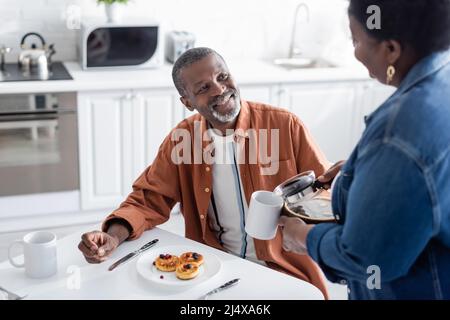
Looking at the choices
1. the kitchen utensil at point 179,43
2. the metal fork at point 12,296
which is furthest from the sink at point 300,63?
the metal fork at point 12,296

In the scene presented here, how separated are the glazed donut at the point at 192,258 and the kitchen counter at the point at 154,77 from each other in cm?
195

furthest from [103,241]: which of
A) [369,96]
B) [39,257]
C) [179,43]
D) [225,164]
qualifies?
[369,96]

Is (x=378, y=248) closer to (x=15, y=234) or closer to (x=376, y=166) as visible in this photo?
(x=376, y=166)

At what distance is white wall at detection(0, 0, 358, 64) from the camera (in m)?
3.90

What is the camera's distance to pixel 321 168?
205 cm

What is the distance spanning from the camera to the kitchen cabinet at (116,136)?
3611mm

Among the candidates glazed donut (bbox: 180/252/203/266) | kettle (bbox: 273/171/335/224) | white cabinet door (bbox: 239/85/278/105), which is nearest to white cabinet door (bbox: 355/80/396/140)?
white cabinet door (bbox: 239/85/278/105)

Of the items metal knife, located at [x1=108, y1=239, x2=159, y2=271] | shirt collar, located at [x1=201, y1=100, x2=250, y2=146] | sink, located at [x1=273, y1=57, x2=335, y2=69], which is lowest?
metal knife, located at [x1=108, y1=239, x2=159, y2=271]

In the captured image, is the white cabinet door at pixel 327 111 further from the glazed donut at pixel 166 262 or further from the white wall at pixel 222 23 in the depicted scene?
the glazed donut at pixel 166 262

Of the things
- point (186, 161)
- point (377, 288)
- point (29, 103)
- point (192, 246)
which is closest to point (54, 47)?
point (29, 103)

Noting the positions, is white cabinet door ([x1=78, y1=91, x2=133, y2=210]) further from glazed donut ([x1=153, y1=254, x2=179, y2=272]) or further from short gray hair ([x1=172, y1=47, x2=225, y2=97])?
glazed donut ([x1=153, y1=254, x2=179, y2=272])

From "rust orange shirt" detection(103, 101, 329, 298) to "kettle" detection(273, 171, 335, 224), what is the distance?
31cm

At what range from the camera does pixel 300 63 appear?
4.40 metres

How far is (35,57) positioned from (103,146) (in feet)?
1.94
